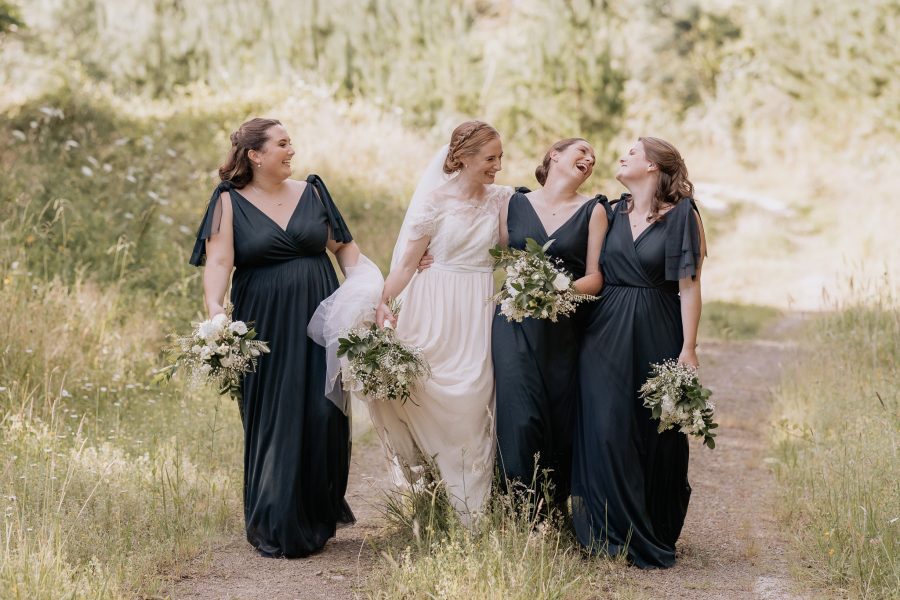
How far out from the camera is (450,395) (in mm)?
5309

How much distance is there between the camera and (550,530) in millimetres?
5031

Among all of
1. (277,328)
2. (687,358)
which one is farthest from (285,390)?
(687,358)

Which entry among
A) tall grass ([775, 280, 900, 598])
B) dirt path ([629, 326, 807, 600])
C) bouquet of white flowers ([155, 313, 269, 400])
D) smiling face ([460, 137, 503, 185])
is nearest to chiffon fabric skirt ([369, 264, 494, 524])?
smiling face ([460, 137, 503, 185])

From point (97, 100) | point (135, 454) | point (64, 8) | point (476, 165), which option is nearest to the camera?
point (476, 165)

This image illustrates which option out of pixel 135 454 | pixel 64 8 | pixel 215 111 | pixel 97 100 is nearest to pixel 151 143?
pixel 97 100

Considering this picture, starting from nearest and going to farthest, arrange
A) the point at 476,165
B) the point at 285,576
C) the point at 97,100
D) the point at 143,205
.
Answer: the point at 285,576
the point at 476,165
the point at 143,205
the point at 97,100

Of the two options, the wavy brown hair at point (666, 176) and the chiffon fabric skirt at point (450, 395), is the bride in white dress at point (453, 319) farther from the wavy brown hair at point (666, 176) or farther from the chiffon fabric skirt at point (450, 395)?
the wavy brown hair at point (666, 176)

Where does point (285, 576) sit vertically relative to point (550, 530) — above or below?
below

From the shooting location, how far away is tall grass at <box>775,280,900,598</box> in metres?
4.69

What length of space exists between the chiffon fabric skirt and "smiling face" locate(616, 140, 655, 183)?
85 cm

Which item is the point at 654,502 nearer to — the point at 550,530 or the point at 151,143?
the point at 550,530

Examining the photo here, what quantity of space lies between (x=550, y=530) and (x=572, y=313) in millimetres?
1100

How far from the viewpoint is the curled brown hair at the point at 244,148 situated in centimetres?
535

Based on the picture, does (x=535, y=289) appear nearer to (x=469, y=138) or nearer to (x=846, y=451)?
(x=469, y=138)
